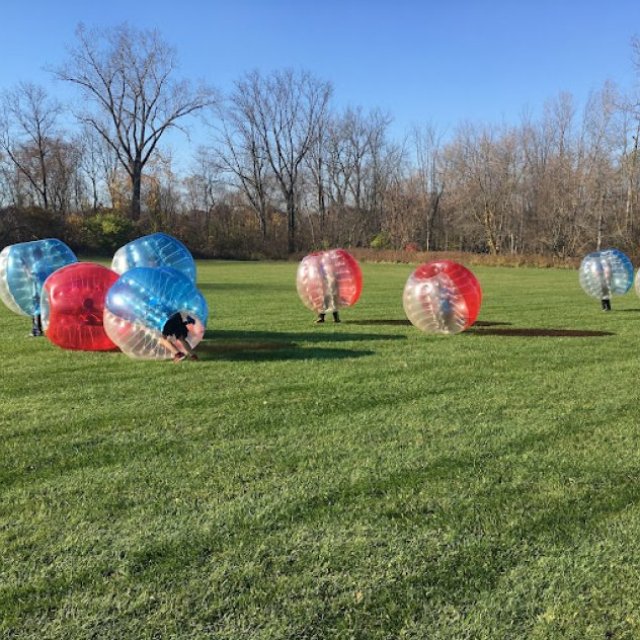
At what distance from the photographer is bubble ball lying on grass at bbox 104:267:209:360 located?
6.92 metres

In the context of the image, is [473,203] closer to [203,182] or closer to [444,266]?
[203,182]

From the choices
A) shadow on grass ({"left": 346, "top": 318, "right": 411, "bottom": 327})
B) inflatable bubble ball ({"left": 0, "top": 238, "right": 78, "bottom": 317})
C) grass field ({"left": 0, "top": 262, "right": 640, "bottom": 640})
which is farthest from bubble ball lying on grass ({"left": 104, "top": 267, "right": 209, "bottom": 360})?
shadow on grass ({"left": 346, "top": 318, "right": 411, "bottom": 327})

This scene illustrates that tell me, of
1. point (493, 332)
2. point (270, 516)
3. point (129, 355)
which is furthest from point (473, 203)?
point (270, 516)

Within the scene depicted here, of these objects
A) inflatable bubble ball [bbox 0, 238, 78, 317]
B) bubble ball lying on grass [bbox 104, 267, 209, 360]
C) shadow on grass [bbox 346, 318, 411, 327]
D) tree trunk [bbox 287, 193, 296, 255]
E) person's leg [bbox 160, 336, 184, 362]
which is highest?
tree trunk [bbox 287, 193, 296, 255]

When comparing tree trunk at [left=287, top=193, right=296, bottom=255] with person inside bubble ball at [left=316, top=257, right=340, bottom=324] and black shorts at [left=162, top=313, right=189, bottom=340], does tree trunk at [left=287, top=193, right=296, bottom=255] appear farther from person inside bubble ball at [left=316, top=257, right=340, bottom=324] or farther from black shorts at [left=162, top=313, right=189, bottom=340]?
black shorts at [left=162, top=313, right=189, bottom=340]

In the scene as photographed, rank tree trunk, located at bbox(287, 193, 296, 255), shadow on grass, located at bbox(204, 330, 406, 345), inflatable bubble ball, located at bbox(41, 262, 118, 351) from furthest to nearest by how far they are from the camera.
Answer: tree trunk, located at bbox(287, 193, 296, 255) → shadow on grass, located at bbox(204, 330, 406, 345) → inflatable bubble ball, located at bbox(41, 262, 118, 351)

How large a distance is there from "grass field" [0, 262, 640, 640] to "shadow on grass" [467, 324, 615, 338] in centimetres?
277

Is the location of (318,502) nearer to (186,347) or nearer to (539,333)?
(186,347)

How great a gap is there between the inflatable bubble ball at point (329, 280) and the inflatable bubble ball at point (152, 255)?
2.24 metres

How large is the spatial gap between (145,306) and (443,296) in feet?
14.4

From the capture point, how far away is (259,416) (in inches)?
201

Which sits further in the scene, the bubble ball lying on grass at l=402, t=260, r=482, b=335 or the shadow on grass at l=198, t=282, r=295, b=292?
the shadow on grass at l=198, t=282, r=295, b=292

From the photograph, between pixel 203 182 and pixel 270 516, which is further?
pixel 203 182

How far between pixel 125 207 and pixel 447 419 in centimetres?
5315
